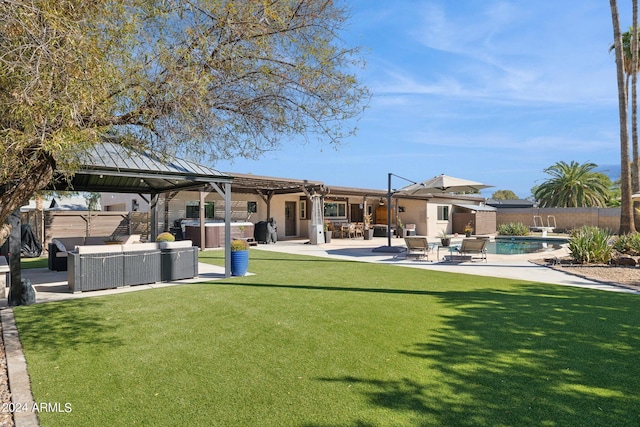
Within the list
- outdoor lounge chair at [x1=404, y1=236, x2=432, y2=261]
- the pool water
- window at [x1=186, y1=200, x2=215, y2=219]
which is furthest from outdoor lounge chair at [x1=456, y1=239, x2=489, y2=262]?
window at [x1=186, y1=200, x2=215, y2=219]

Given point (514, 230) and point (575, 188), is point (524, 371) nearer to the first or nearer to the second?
point (514, 230)

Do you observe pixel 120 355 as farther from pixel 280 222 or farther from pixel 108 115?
pixel 280 222

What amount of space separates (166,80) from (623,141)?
18.8 metres

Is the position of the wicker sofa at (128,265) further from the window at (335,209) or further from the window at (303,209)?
the window at (335,209)

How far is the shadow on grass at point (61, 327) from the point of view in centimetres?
477

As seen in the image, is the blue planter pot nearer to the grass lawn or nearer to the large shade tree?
the grass lawn

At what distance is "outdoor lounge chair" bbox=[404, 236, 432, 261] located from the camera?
44.5 ft

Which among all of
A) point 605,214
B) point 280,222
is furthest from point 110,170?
point 605,214

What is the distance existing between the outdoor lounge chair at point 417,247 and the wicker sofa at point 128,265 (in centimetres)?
756

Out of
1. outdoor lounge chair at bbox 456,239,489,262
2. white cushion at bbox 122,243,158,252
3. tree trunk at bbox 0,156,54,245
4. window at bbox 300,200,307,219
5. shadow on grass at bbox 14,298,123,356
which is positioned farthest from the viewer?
window at bbox 300,200,307,219

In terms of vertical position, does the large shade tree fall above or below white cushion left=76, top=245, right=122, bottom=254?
above

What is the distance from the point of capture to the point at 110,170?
736 centimetres

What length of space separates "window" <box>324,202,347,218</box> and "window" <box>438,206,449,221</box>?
22.4ft

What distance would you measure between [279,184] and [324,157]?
1224 cm
